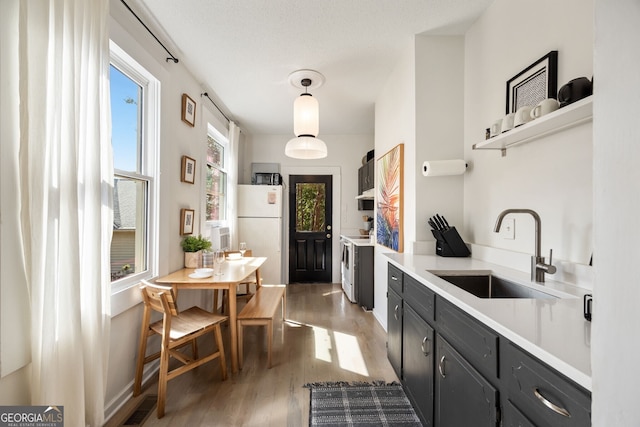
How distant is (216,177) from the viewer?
3785 millimetres

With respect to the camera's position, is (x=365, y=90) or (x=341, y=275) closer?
(x=365, y=90)

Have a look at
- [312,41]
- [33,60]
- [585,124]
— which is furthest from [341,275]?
[33,60]

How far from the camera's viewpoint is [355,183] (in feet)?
16.4

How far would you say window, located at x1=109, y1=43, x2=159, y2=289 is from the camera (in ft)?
6.08

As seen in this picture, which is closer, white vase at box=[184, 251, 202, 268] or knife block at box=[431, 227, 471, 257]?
knife block at box=[431, 227, 471, 257]

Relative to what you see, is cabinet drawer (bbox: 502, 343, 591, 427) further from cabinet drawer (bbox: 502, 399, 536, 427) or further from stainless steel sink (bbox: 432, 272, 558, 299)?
stainless steel sink (bbox: 432, 272, 558, 299)

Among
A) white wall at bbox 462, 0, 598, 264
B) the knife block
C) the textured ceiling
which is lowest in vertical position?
the knife block

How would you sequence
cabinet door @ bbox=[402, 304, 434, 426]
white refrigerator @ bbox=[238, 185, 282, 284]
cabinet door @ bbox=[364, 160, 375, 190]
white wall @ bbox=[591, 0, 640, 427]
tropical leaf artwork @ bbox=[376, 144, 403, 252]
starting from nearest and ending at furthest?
white wall @ bbox=[591, 0, 640, 427] < cabinet door @ bbox=[402, 304, 434, 426] < tropical leaf artwork @ bbox=[376, 144, 403, 252] < cabinet door @ bbox=[364, 160, 375, 190] < white refrigerator @ bbox=[238, 185, 282, 284]

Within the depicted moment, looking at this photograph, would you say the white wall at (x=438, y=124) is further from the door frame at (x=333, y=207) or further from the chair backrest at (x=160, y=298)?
the door frame at (x=333, y=207)

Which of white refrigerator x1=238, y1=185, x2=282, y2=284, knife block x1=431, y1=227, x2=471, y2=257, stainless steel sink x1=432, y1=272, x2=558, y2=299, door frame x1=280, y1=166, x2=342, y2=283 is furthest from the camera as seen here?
door frame x1=280, y1=166, x2=342, y2=283

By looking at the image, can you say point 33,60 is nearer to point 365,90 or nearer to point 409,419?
point 409,419

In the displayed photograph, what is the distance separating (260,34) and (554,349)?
252 cm

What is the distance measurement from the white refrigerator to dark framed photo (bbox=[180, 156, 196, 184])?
1.60m

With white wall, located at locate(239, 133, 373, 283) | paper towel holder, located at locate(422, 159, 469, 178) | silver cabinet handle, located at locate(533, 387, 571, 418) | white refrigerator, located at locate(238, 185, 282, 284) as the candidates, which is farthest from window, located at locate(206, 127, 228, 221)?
silver cabinet handle, located at locate(533, 387, 571, 418)
